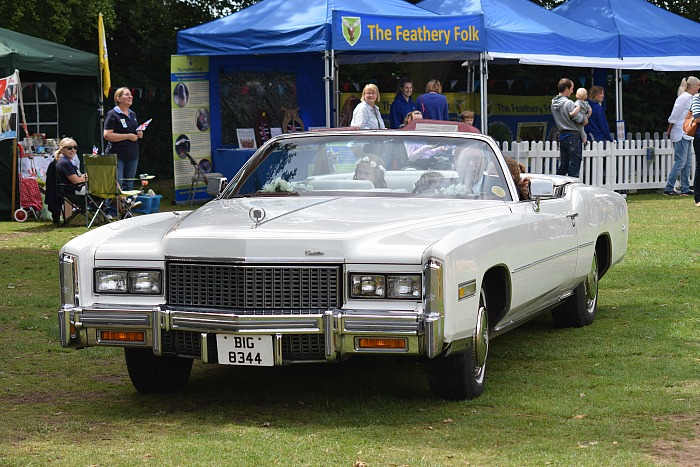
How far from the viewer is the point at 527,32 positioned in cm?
2056

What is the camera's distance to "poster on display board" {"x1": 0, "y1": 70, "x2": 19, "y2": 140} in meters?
17.9

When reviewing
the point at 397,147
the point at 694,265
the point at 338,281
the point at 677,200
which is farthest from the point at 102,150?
the point at 338,281

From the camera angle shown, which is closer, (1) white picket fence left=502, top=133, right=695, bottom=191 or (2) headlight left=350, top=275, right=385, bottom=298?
(2) headlight left=350, top=275, right=385, bottom=298

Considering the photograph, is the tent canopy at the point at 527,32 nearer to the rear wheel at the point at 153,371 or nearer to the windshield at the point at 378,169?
the windshield at the point at 378,169

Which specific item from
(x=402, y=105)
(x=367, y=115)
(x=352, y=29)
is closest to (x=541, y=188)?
(x=367, y=115)

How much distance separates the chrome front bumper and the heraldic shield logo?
1315 cm

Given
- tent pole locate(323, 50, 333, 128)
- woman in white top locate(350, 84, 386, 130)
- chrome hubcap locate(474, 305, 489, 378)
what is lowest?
chrome hubcap locate(474, 305, 489, 378)

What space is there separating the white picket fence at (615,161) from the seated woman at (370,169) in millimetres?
13384

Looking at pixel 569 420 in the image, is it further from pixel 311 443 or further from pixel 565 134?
pixel 565 134

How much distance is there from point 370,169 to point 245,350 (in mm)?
2038

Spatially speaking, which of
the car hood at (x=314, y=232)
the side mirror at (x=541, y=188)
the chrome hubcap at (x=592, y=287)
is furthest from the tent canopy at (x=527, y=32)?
the car hood at (x=314, y=232)

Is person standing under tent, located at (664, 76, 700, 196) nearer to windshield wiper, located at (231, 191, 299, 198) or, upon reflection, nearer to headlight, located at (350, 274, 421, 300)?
windshield wiper, located at (231, 191, 299, 198)

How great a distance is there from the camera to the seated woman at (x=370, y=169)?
755cm

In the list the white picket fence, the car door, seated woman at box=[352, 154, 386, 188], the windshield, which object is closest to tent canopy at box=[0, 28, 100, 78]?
the white picket fence
